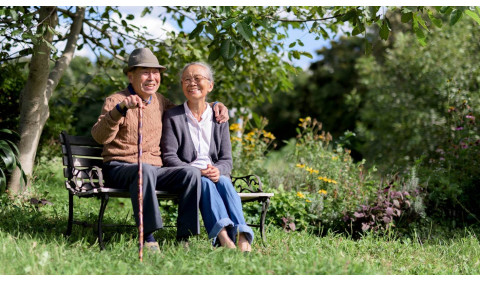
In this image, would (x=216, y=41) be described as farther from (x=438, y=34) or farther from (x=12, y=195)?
(x=438, y=34)

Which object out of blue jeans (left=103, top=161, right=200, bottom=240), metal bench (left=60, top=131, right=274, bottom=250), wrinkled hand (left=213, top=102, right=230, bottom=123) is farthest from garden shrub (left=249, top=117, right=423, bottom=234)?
blue jeans (left=103, top=161, right=200, bottom=240)

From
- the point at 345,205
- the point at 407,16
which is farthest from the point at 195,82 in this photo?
the point at 345,205

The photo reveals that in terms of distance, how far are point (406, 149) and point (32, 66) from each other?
23.5ft

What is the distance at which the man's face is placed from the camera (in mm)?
3881

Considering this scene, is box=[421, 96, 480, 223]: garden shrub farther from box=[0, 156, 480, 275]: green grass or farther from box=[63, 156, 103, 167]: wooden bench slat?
box=[63, 156, 103, 167]: wooden bench slat

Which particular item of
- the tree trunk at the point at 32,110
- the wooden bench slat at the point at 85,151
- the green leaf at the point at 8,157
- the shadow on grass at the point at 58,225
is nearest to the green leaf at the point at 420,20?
the shadow on grass at the point at 58,225

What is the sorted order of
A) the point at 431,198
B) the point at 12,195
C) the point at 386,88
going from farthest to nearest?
the point at 386,88, the point at 431,198, the point at 12,195

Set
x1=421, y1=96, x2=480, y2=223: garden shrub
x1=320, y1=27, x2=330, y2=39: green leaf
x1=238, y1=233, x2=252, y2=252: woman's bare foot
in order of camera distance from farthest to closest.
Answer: x1=421, y1=96, x2=480, y2=223: garden shrub < x1=320, y1=27, x2=330, y2=39: green leaf < x1=238, y1=233, x2=252, y2=252: woman's bare foot

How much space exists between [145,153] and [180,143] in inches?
10.3

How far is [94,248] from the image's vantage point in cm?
367

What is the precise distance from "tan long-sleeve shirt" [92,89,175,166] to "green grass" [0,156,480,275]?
0.55 m
